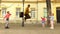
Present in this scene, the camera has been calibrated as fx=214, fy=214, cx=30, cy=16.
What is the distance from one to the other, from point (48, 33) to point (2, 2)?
25.8 metres

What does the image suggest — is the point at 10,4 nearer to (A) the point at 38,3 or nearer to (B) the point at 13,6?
(B) the point at 13,6

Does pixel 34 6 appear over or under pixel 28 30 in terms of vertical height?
over

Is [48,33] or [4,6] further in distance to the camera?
[4,6]

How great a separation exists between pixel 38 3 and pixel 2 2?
686cm

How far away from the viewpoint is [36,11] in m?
40.2

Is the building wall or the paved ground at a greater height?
the building wall

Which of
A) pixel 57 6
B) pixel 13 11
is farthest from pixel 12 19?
pixel 57 6

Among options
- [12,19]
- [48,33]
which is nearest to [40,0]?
[12,19]

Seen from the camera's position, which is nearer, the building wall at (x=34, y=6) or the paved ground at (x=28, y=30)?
the paved ground at (x=28, y=30)

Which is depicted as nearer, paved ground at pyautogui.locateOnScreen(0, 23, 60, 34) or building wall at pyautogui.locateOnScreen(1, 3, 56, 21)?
paved ground at pyautogui.locateOnScreen(0, 23, 60, 34)

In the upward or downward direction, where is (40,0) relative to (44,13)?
upward

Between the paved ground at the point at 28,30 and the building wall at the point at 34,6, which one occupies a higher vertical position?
the building wall at the point at 34,6

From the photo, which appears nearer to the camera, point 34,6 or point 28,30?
point 28,30

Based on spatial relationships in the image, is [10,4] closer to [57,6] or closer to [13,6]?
[13,6]
